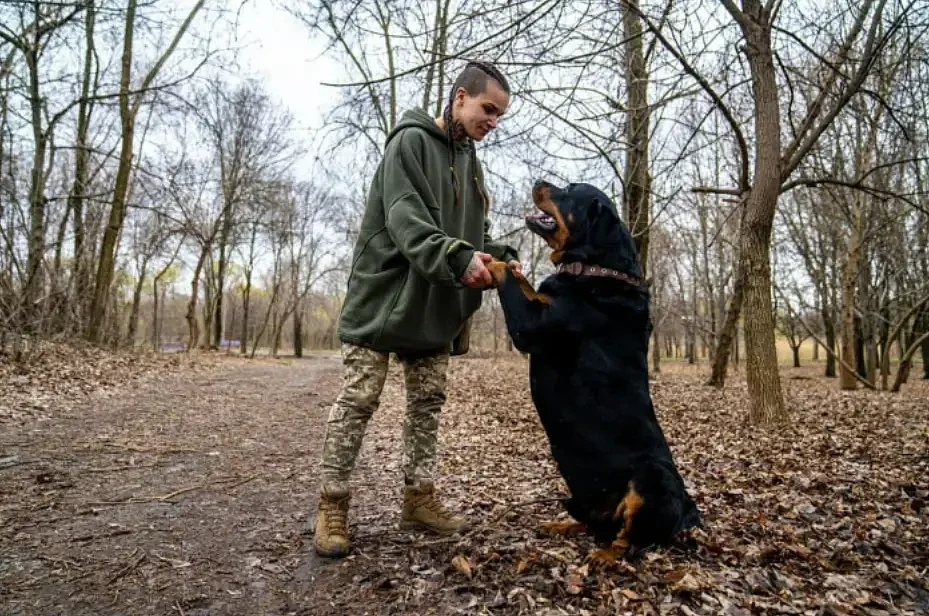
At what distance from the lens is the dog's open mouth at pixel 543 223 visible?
8.63 ft

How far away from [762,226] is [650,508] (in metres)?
4.92

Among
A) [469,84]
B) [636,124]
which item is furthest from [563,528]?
[636,124]

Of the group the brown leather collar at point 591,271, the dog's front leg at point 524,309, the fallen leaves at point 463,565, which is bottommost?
the fallen leaves at point 463,565

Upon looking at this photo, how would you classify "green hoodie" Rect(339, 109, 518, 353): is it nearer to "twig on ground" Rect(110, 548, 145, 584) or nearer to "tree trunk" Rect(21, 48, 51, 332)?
"twig on ground" Rect(110, 548, 145, 584)

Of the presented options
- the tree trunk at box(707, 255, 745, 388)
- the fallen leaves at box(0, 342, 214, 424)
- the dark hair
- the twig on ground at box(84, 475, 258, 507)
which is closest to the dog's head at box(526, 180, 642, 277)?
the dark hair

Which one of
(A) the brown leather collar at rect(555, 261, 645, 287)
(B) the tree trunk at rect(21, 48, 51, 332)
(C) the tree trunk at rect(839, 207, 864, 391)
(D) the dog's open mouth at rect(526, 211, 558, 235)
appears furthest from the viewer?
(C) the tree trunk at rect(839, 207, 864, 391)

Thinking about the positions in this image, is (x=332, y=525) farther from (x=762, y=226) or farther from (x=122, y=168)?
(x=122, y=168)

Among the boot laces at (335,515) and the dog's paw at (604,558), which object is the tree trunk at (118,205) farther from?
the dog's paw at (604,558)

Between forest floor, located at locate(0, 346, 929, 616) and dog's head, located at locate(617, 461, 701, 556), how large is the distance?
0.12m

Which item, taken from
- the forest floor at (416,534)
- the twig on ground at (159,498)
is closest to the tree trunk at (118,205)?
the forest floor at (416,534)

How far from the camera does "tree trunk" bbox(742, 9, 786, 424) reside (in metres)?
5.98

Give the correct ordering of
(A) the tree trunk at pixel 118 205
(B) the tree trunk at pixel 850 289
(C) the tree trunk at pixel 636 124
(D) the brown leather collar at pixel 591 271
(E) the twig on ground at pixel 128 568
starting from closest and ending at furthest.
Answer: (E) the twig on ground at pixel 128 568
(D) the brown leather collar at pixel 591 271
(C) the tree trunk at pixel 636 124
(B) the tree trunk at pixel 850 289
(A) the tree trunk at pixel 118 205

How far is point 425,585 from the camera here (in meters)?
2.40

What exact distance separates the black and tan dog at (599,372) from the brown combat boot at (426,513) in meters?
0.79
